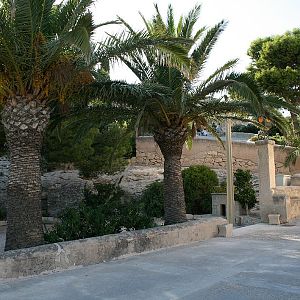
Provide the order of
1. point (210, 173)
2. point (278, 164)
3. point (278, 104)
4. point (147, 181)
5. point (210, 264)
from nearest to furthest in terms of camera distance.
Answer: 1. point (210, 264)
2. point (278, 104)
3. point (210, 173)
4. point (147, 181)
5. point (278, 164)

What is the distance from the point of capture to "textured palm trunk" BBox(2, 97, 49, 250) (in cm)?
739

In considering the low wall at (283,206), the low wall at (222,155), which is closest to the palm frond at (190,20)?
the low wall at (283,206)

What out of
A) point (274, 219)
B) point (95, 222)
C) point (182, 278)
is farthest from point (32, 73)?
point (274, 219)

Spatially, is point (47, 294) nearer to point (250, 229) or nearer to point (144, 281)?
point (144, 281)

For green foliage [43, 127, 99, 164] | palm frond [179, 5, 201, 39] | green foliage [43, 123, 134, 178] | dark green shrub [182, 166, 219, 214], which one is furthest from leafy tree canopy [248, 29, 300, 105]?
palm frond [179, 5, 201, 39]

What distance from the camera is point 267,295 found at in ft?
17.0

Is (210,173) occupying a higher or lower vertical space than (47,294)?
higher

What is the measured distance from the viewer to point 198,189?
56.2 ft

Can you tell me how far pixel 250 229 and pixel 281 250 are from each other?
12.4 feet

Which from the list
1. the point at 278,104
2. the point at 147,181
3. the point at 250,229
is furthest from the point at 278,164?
the point at 278,104

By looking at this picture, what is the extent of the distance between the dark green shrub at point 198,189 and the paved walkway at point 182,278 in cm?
815

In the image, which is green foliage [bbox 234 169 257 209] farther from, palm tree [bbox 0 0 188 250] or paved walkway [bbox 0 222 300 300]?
palm tree [bbox 0 0 188 250]

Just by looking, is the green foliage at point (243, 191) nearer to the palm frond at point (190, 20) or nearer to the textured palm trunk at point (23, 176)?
the palm frond at point (190, 20)

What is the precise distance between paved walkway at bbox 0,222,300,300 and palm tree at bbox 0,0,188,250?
154 centimetres
